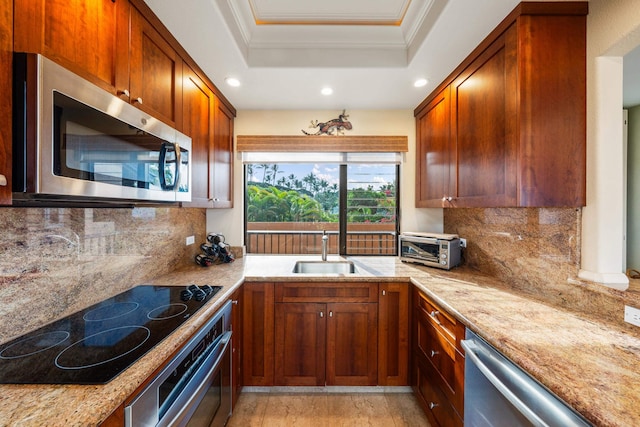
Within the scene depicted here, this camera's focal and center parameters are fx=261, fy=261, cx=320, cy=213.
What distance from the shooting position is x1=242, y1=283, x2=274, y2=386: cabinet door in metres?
1.93

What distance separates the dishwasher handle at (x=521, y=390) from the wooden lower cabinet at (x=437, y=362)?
20 centimetres

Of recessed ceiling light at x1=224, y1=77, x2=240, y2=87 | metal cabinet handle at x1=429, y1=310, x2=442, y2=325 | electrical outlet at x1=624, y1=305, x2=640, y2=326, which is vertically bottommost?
metal cabinet handle at x1=429, y1=310, x2=442, y2=325

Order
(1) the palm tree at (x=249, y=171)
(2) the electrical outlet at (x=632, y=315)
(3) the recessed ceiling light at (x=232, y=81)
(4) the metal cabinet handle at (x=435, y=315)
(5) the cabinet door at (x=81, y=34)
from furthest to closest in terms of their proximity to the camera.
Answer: (1) the palm tree at (x=249, y=171) → (3) the recessed ceiling light at (x=232, y=81) → (4) the metal cabinet handle at (x=435, y=315) → (2) the electrical outlet at (x=632, y=315) → (5) the cabinet door at (x=81, y=34)

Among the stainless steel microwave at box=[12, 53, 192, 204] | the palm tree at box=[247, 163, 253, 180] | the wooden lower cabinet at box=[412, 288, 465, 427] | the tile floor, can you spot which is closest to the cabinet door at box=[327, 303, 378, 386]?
the tile floor

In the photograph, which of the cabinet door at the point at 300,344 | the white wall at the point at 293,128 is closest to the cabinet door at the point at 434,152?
the white wall at the point at 293,128

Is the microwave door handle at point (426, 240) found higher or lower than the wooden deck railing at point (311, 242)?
higher

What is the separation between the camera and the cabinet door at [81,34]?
0.77 m

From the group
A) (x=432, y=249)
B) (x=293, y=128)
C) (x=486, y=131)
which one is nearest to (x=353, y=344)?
(x=432, y=249)

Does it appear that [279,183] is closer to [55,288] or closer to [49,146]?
[55,288]

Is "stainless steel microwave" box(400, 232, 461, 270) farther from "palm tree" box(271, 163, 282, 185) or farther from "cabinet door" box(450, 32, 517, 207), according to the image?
"palm tree" box(271, 163, 282, 185)

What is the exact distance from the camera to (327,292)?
6.38ft

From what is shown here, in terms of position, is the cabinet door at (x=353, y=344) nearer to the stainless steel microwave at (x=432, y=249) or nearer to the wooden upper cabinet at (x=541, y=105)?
the stainless steel microwave at (x=432, y=249)

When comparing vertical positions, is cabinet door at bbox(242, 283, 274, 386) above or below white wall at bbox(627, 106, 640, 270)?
below

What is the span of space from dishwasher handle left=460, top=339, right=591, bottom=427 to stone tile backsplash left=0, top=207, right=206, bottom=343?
1.86 meters
